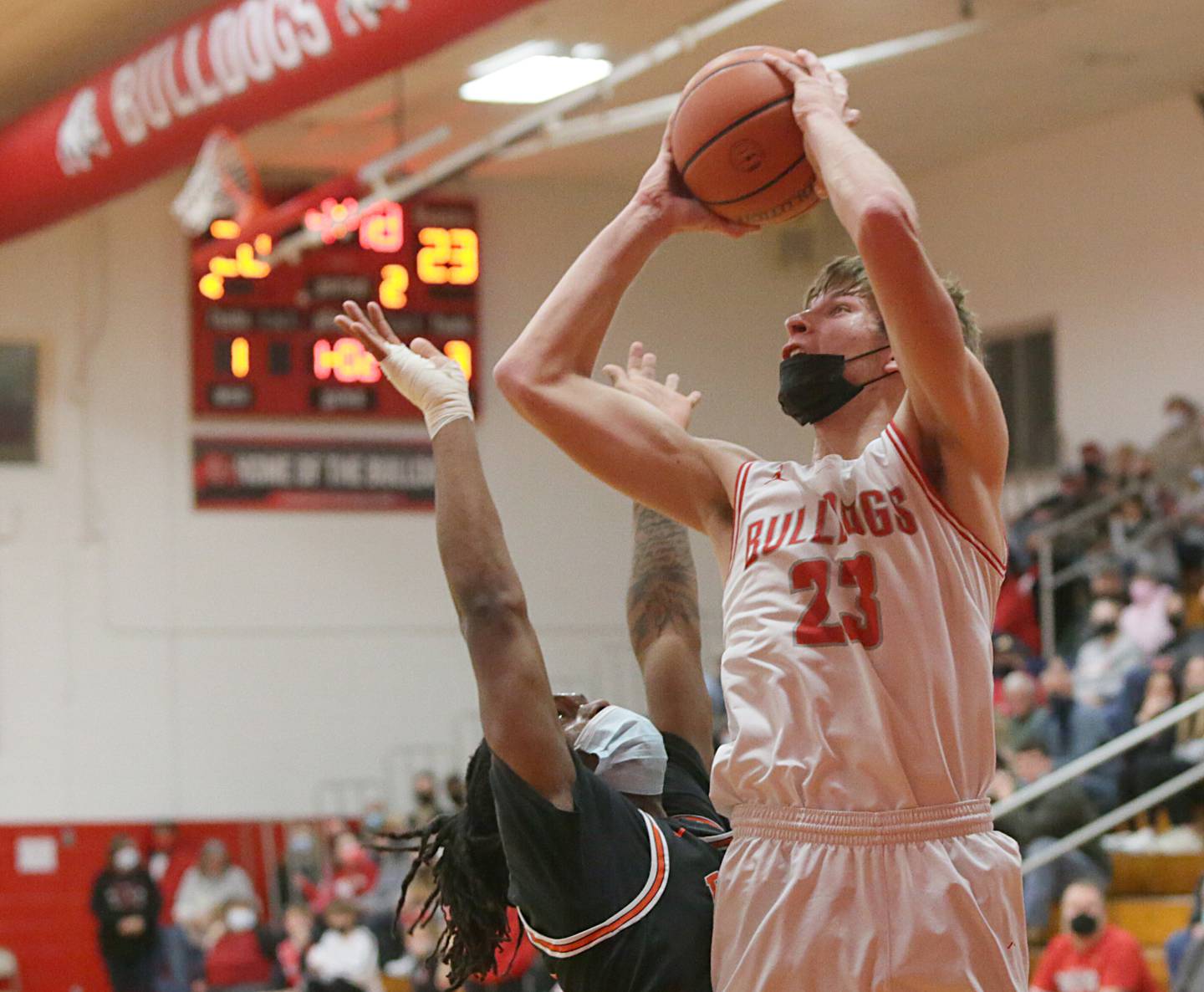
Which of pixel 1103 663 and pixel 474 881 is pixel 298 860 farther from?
pixel 474 881

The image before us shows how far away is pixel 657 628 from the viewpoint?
366 cm

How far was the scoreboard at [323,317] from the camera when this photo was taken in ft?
45.0

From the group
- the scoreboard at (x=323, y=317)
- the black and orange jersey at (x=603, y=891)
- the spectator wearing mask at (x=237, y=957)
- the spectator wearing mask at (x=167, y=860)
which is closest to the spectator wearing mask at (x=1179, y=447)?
the scoreboard at (x=323, y=317)

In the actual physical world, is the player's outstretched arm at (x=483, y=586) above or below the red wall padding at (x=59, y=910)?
above

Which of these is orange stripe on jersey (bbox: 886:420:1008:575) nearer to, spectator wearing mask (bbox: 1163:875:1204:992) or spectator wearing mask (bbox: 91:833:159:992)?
spectator wearing mask (bbox: 1163:875:1204:992)

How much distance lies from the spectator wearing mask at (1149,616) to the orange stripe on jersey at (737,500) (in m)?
8.30

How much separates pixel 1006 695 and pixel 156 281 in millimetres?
7766

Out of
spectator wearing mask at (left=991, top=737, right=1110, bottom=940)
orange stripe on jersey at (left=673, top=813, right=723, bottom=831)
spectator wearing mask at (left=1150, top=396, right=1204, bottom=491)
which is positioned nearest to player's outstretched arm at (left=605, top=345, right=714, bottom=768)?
orange stripe on jersey at (left=673, top=813, right=723, bottom=831)

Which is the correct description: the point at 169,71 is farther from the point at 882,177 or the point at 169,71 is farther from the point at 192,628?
the point at 882,177

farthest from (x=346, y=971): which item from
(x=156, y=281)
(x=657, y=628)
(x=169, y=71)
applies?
(x=657, y=628)

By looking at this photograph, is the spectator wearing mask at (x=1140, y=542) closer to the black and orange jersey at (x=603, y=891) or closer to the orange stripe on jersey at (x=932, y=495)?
the black and orange jersey at (x=603, y=891)

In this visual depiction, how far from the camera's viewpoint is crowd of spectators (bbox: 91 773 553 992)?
1104cm

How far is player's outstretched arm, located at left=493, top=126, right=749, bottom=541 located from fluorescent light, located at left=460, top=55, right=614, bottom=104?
362 inches

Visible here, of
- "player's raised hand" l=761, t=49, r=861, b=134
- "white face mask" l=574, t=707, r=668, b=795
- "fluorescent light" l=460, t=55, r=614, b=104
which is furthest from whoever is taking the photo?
"fluorescent light" l=460, t=55, r=614, b=104
